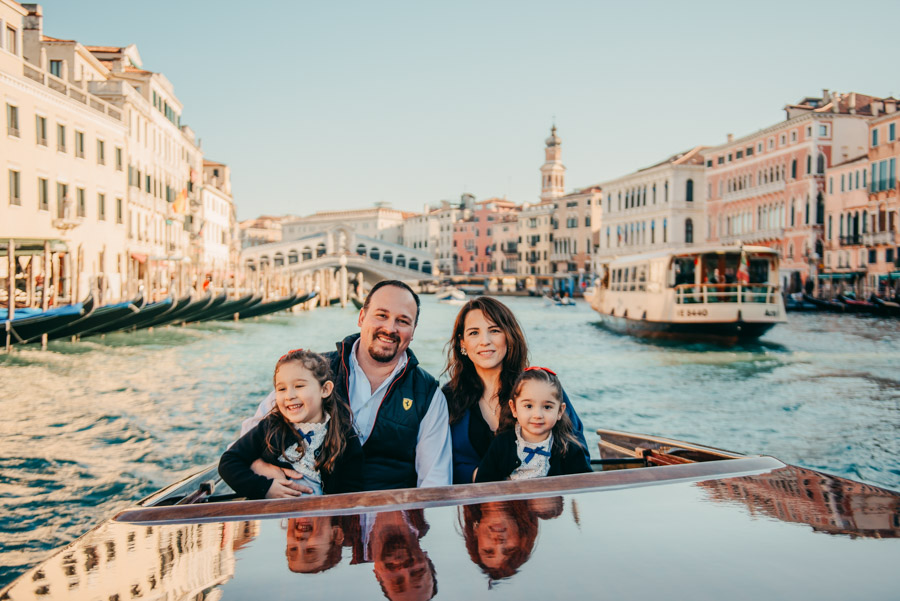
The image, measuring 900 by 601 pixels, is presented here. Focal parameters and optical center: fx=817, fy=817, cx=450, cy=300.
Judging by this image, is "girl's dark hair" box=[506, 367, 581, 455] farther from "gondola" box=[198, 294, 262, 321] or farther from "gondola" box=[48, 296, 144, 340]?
"gondola" box=[198, 294, 262, 321]

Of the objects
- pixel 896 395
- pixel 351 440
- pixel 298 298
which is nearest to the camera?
pixel 351 440

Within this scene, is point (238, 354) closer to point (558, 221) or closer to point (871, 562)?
point (871, 562)

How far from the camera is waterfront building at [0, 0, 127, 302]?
15.4 metres

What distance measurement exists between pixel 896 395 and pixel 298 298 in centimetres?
2302

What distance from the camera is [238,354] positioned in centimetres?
1424

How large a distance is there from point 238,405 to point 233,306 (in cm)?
1484

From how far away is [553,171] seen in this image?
68.9 meters

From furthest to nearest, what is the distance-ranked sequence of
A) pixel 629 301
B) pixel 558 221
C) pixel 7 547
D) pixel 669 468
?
pixel 558 221, pixel 629 301, pixel 7 547, pixel 669 468

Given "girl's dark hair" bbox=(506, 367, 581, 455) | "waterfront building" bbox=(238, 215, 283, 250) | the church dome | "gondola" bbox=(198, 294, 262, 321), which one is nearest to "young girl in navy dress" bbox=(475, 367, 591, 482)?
"girl's dark hair" bbox=(506, 367, 581, 455)

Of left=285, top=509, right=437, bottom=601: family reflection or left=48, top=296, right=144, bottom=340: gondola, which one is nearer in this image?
left=285, top=509, right=437, bottom=601: family reflection

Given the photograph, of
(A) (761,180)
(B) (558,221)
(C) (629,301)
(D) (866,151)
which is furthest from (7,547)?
(B) (558,221)

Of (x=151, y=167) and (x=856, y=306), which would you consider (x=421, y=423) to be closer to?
(x=151, y=167)

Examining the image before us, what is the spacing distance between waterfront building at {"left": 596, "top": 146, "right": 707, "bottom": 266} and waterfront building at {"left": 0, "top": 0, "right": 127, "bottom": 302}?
2713cm

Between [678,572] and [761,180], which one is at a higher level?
[761,180]
